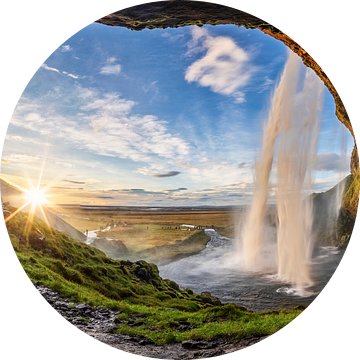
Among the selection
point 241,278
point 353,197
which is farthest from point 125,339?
point 353,197

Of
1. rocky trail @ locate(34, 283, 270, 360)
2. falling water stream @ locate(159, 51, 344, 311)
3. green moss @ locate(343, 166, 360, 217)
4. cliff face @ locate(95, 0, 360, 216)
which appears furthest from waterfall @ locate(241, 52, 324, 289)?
rocky trail @ locate(34, 283, 270, 360)

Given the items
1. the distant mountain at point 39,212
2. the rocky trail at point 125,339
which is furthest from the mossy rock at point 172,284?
the distant mountain at point 39,212

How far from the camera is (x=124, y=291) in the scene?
10406 millimetres

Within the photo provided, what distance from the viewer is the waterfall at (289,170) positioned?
13.6 metres

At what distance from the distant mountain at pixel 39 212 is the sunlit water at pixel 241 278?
6143 mm

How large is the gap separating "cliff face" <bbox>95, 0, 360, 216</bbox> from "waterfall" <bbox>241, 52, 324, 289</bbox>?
3370 millimetres

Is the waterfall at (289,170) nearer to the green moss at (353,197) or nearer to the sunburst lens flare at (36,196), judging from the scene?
the green moss at (353,197)

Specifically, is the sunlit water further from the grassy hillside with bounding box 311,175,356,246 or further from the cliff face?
the cliff face

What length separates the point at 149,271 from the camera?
510 inches

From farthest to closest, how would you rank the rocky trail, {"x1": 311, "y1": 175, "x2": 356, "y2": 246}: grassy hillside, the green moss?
{"x1": 311, "y1": 175, "x2": 356, "y2": 246}: grassy hillside, the green moss, the rocky trail

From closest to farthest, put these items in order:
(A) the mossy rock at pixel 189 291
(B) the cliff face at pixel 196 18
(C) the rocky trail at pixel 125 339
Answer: (C) the rocky trail at pixel 125 339 < (B) the cliff face at pixel 196 18 < (A) the mossy rock at pixel 189 291

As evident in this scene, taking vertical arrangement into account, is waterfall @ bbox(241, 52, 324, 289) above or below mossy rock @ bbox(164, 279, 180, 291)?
above

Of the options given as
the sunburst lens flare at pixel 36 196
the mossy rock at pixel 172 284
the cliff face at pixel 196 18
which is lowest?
the mossy rock at pixel 172 284

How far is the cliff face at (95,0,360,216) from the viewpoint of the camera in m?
9.59
